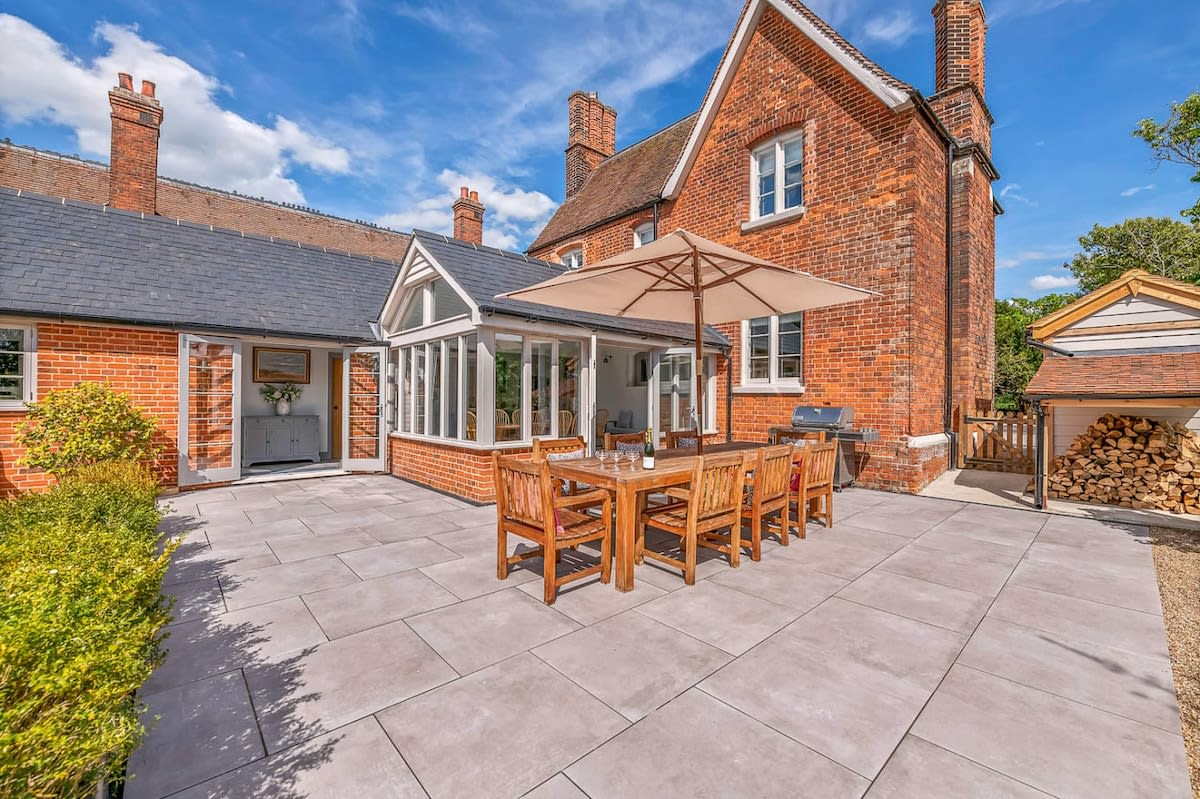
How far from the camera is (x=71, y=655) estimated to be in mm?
1680

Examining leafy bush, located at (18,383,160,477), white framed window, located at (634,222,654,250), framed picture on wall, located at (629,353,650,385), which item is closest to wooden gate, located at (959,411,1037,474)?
framed picture on wall, located at (629,353,650,385)

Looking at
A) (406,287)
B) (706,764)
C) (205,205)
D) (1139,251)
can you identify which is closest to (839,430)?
(706,764)

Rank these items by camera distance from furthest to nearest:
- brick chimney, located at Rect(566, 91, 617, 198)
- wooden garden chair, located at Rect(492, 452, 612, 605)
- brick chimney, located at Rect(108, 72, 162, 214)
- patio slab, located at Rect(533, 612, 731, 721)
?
brick chimney, located at Rect(566, 91, 617, 198), brick chimney, located at Rect(108, 72, 162, 214), wooden garden chair, located at Rect(492, 452, 612, 605), patio slab, located at Rect(533, 612, 731, 721)

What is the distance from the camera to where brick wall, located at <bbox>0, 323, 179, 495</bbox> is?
6914 millimetres

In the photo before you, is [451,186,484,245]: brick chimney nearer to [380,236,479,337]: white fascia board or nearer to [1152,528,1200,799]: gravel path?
[380,236,479,337]: white fascia board

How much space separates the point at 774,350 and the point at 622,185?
7.57 metres

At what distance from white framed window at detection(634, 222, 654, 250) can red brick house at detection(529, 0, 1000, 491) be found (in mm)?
1074

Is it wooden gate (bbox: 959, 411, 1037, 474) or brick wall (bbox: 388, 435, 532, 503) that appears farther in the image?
wooden gate (bbox: 959, 411, 1037, 474)

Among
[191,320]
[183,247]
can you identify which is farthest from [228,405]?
[183,247]

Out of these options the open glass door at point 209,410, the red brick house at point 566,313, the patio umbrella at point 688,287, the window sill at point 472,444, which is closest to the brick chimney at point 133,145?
the red brick house at point 566,313

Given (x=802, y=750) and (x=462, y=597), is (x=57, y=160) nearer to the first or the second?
(x=462, y=597)

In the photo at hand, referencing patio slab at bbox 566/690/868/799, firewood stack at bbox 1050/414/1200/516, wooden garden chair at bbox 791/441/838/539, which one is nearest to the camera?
patio slab at bbox 566/690/868/799

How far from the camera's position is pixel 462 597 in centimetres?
379

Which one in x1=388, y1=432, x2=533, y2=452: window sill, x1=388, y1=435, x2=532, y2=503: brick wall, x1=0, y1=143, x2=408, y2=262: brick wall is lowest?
x1=388, y1=435, x2=532, y2=503: brick wall
